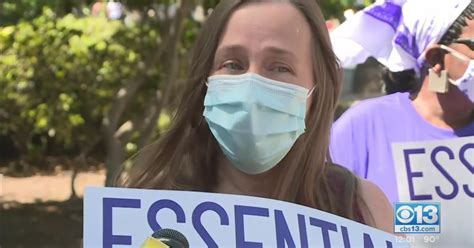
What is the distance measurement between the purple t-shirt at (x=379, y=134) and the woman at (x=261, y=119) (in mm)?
194

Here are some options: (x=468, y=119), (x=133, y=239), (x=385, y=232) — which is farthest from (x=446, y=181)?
(x=133, y=239)

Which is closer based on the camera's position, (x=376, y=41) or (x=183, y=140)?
(x=183, y=140)

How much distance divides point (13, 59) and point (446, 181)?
4.29 meters

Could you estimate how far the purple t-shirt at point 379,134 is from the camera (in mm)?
2049

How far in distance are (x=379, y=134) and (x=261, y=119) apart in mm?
509

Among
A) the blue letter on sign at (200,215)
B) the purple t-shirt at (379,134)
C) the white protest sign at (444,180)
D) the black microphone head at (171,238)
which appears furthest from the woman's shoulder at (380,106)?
the black microphone head at (171,238)

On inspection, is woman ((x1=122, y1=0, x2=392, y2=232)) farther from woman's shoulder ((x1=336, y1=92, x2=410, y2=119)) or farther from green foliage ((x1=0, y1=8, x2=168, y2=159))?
green foliage ((x1=0, y1=8, x2=168, y2=159))

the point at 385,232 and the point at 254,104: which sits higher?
the point at 254,104

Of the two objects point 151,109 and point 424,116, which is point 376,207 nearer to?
point 424,116

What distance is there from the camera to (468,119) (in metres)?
2.12

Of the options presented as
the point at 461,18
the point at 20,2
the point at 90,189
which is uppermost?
the point at 20,2

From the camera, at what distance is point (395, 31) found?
217 centimetres

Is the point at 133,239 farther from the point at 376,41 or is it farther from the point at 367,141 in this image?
the point at 376,41

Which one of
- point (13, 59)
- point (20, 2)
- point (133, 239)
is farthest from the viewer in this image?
point (13, 59)
